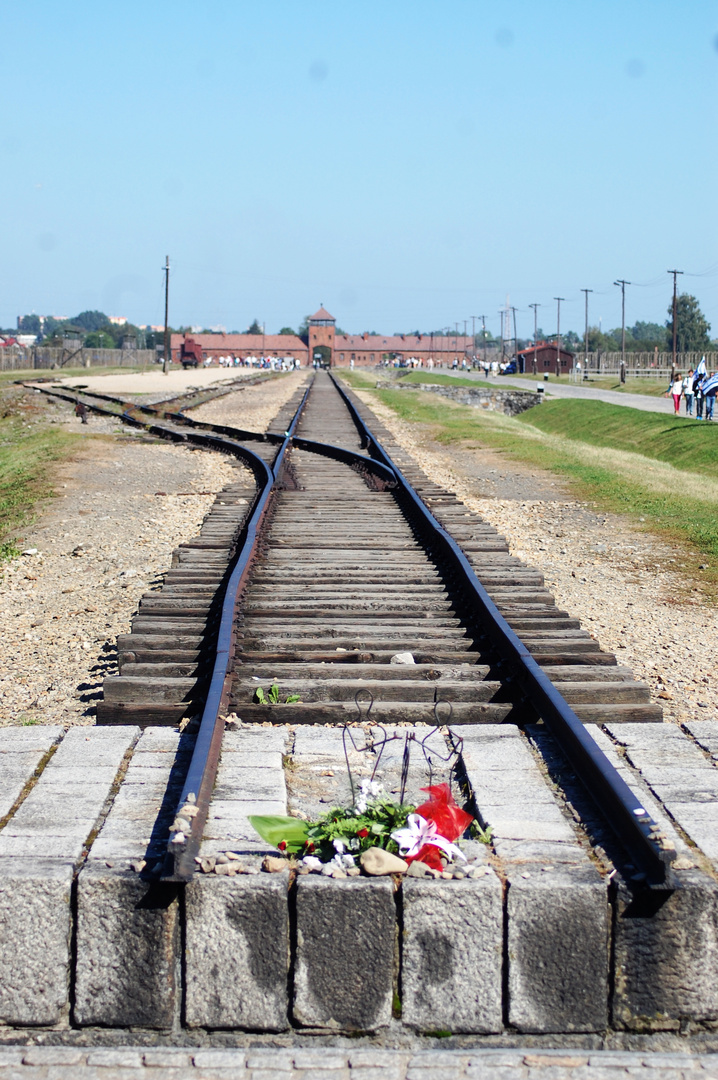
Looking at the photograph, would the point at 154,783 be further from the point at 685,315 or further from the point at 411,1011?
the point at 685,315

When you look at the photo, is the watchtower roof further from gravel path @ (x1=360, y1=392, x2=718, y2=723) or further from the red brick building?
gravel path @ (x1=360, y1=392, x2=718, y2=723)

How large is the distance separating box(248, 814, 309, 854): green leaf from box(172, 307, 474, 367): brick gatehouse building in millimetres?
167191

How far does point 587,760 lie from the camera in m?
3.64

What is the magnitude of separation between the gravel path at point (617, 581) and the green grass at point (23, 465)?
4.92m

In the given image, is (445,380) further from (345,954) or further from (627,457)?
(345,954)

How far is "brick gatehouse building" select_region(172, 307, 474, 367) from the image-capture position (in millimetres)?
170250

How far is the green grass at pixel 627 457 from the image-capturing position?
11125 millimetres

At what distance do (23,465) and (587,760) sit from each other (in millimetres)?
14050

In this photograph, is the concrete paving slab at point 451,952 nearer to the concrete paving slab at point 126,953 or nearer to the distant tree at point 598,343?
the concrete paving slab at point 126,953

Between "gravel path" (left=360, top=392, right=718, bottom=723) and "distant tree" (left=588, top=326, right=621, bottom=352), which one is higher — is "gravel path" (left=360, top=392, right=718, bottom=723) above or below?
below

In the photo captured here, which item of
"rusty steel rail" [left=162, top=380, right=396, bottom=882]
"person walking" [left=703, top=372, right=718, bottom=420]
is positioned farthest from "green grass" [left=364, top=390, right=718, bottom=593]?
"rusty steel rail" [left=162, top=380, right=396, bottom=882]

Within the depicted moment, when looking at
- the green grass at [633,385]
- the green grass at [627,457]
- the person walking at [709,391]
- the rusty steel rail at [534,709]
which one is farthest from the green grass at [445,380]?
the rusty steel rail at [534,709]

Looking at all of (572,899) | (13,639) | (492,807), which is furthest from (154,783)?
(13,639)

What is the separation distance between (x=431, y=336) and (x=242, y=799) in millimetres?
174997
